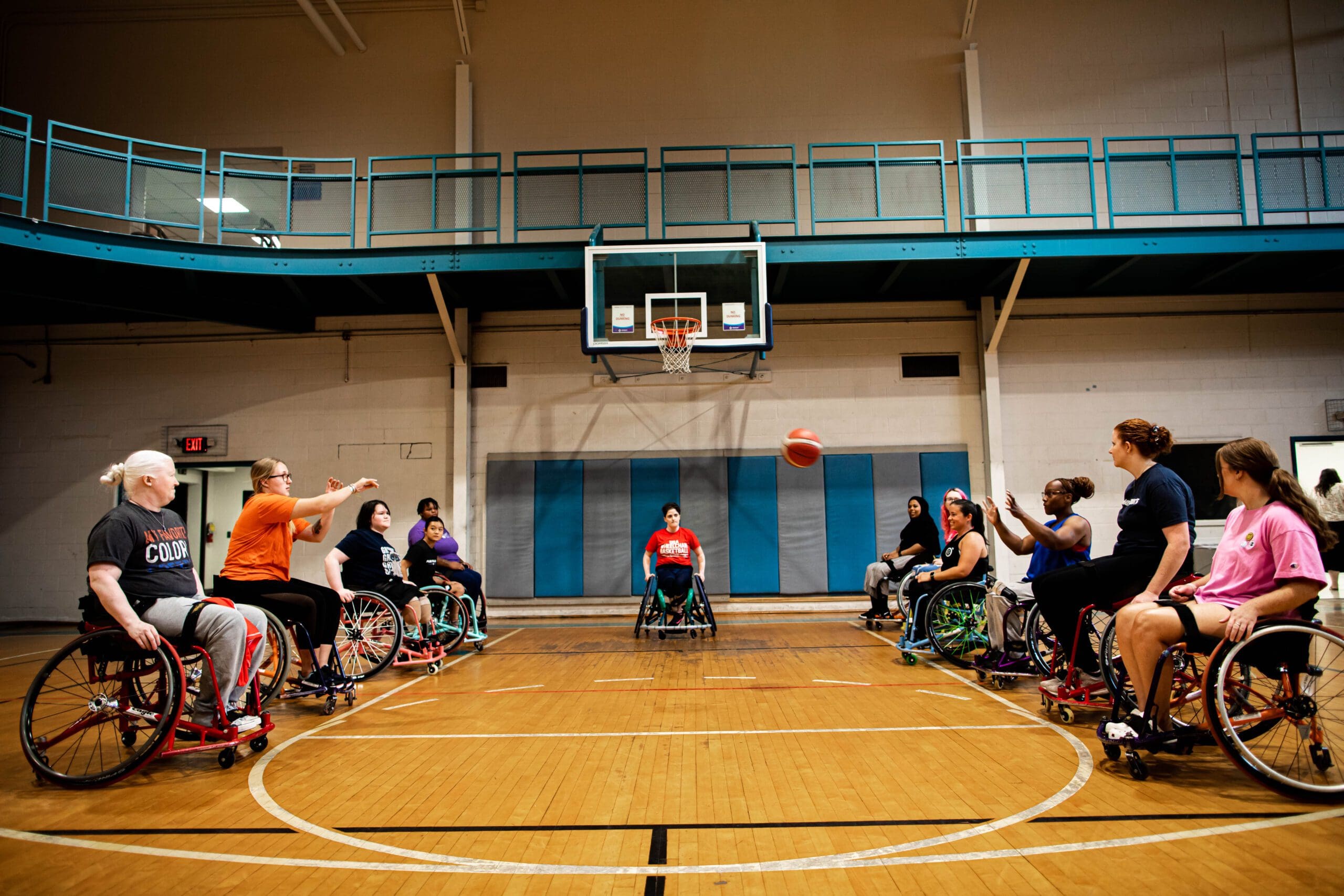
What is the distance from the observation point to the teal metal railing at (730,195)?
841 cm

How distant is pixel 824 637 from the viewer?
7207 mm

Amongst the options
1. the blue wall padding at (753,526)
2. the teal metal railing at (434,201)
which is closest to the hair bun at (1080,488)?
the blue wall padding at (753,526)

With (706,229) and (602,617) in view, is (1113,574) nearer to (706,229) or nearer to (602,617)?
(602,617)

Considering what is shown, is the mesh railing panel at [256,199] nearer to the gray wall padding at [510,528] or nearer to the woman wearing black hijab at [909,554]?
the gray wall padding at [510,528]

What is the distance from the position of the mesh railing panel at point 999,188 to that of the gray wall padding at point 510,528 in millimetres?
6278

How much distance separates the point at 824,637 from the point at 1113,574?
401 cm

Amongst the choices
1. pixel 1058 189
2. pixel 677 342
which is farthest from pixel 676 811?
pixel 1058 189

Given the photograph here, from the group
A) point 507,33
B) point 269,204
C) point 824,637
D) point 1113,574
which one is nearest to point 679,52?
point 507,33

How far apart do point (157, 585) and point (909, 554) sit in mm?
5946

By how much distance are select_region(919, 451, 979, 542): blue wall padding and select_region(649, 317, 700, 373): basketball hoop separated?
3450 millimetres

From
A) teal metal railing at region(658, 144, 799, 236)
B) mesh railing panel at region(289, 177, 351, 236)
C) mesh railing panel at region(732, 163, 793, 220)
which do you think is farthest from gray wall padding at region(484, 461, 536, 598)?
mesh railing panel at region(732, 163, 793, 220)

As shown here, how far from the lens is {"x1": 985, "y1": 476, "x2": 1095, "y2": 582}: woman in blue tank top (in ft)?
13.6

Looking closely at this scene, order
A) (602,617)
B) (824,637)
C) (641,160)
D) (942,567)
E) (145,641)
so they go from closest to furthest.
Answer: (145,641) < (942,567) < (824,637) < (602,617) < (641,160)

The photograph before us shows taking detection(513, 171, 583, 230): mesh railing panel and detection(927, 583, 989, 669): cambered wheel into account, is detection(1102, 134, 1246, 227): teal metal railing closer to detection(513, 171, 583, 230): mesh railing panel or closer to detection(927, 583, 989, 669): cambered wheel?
detection(927, 583, 989, 669): cambered wheel
